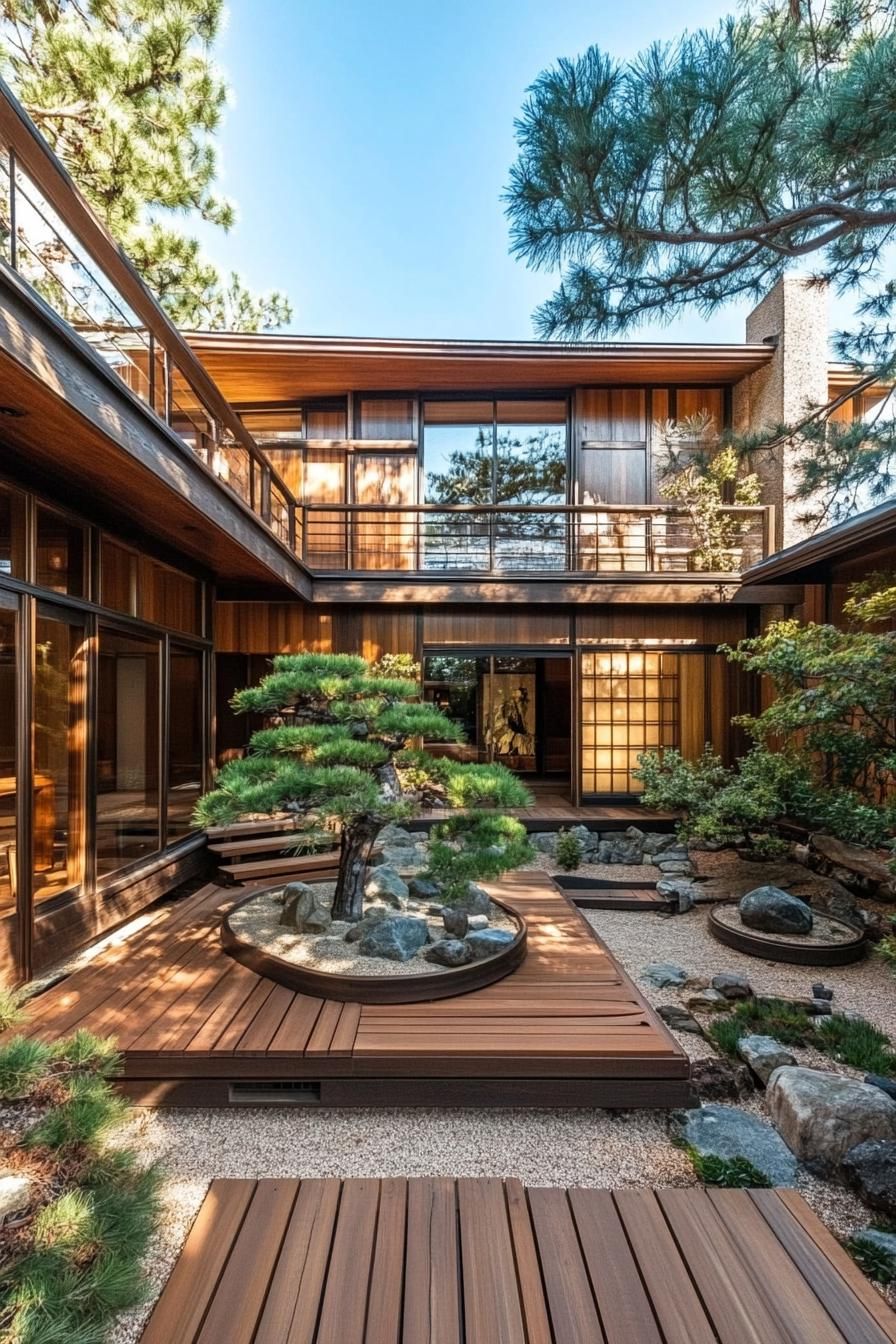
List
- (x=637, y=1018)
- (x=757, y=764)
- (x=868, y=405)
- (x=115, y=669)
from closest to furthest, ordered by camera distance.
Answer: (x=637, y=1018), (x=115, y=669), (x=757, y=764), (x=868, y=405)

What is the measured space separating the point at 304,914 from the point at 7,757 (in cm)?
170

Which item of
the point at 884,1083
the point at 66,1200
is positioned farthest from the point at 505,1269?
the point at 884,1083

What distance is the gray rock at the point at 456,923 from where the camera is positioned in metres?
2.97

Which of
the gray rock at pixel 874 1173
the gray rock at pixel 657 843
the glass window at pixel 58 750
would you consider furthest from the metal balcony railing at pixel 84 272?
the gray rock at pixel 657 843

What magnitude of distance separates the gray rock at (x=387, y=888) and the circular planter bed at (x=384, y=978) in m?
0.74

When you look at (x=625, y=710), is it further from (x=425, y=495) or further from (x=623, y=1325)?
(x=623, y=1325)

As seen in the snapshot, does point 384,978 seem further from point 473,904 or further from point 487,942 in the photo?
point 473,904

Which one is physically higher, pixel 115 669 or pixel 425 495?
pixel 425 495

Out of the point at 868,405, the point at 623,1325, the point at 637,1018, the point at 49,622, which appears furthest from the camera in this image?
the point at 868,405

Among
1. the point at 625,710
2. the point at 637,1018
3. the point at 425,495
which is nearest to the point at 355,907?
the point at 637,1018

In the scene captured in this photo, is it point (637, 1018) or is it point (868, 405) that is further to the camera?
point (868, 405)

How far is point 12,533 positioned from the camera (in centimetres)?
308

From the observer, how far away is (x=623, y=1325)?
1271 millimetres

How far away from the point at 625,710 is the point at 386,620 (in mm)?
2977
